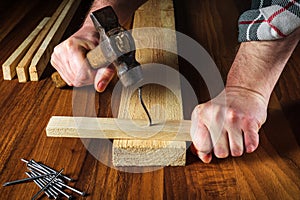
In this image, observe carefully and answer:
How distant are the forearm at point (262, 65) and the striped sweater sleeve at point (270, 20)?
0.12 feet

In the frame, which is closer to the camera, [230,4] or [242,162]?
[242,162]

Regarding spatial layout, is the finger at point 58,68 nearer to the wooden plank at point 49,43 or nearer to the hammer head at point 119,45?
the wooden plank at point 49,43

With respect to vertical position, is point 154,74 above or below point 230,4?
above

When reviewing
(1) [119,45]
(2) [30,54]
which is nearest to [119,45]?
(1) [119,45]

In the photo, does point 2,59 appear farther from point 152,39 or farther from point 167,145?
point 167,145

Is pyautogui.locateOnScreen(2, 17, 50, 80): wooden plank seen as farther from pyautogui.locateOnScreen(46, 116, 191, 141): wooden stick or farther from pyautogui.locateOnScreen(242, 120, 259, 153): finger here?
pyautogui.locateOnScreen(242, 120, 259, 153): finger

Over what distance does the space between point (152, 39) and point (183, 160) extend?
57 cm

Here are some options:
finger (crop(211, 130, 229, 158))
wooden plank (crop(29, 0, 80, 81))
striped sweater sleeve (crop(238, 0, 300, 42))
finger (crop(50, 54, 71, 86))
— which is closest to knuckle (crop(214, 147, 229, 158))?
finger (crop(211, 130, 229, 158))

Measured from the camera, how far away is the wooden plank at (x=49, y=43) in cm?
150

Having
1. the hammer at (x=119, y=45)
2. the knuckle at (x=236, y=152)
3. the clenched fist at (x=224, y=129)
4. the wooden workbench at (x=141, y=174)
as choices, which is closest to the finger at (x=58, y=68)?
the wooden workbench at (x=141, y=174)

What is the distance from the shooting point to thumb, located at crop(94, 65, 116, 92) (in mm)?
1271

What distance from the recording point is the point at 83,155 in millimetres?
1169

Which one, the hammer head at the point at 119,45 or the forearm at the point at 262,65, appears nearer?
the hammer head at the point at 119,45

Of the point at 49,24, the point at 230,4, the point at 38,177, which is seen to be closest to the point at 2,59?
the point at 49,24
